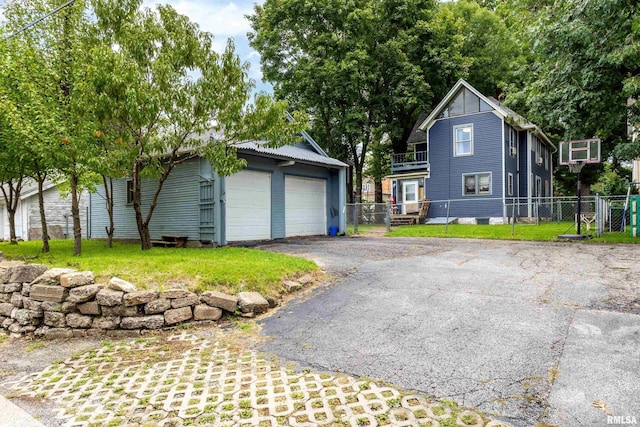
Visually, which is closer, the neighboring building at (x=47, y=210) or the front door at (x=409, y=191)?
the neighboring building at (x=47, y=210)

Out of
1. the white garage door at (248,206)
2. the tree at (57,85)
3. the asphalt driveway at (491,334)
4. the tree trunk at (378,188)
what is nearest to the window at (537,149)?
the tree trunk at (378,188)

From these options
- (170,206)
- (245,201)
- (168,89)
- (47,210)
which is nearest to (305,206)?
(245,201)

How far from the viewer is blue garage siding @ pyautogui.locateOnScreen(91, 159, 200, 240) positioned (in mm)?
11328

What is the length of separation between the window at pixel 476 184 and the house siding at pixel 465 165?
19cm

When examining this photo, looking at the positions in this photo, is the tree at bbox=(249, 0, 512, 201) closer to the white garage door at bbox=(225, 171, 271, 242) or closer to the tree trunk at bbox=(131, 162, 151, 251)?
the white garage door at bbox=(225, 171, 271, 242)

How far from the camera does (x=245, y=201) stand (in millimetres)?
11992

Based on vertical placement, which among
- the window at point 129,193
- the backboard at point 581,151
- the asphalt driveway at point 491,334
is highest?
the backboard at point 581,151

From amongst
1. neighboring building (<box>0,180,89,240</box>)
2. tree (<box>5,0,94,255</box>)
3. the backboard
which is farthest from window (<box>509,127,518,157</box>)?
neighboring building (<box>0,180,89,240</box>)

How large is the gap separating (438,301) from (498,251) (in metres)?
5.24

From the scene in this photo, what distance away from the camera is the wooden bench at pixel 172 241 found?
1118cm

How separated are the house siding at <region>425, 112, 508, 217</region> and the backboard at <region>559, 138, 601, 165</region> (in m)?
7.15

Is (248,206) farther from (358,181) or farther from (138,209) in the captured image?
(358,181)

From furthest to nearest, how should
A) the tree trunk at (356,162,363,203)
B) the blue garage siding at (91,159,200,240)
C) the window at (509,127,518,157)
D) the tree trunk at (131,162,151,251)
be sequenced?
the tree trunk at (356,162,363,203), the window at (509,127,518,157), the blue garage siding at (91,159,200,240), the tree trunk at (131,162,151,251)

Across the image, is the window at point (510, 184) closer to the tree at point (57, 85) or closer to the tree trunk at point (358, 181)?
the tree trunk at point (358, 181)
